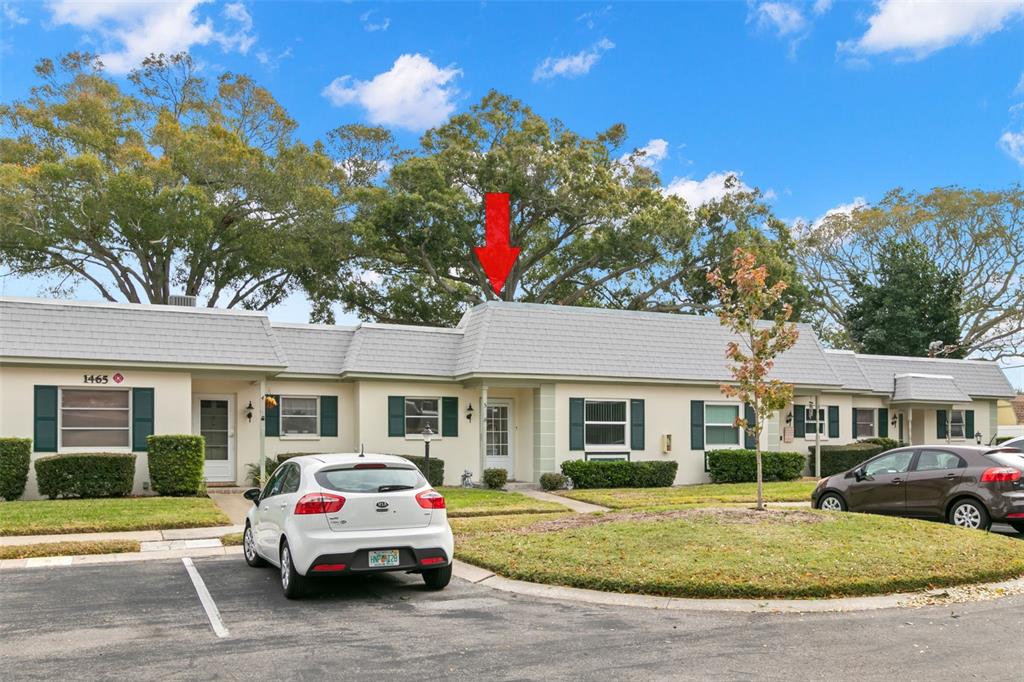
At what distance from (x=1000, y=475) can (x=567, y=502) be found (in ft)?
28.8

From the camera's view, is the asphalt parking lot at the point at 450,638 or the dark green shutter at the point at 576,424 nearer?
the asphalt parking lot at the point at 450,638

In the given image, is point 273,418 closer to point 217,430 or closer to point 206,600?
point 217,430

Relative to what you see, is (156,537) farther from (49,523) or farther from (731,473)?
(731,473)

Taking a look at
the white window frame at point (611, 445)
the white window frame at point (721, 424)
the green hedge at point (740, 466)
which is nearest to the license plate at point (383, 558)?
the white window frame at point (611, 445)

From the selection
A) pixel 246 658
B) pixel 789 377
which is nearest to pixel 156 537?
pixel 246 658

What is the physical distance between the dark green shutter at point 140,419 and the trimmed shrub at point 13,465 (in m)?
2.11

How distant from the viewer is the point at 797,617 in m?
8.98

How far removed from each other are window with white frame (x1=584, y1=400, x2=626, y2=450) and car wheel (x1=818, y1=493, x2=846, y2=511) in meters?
8.43

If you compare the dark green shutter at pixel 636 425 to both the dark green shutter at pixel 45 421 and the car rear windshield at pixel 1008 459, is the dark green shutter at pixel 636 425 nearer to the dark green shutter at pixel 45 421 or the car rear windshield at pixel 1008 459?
the car rear windshield at pixel 1008 459

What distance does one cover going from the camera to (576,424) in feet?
78.5

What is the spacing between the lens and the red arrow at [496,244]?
119ft

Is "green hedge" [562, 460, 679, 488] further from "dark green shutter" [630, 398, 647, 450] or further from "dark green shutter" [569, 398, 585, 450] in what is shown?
"dark green shutter" [630, 398, 647, 450]

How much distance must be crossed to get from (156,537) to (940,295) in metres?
39.0

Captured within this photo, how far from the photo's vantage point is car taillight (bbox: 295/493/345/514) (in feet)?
31.2
